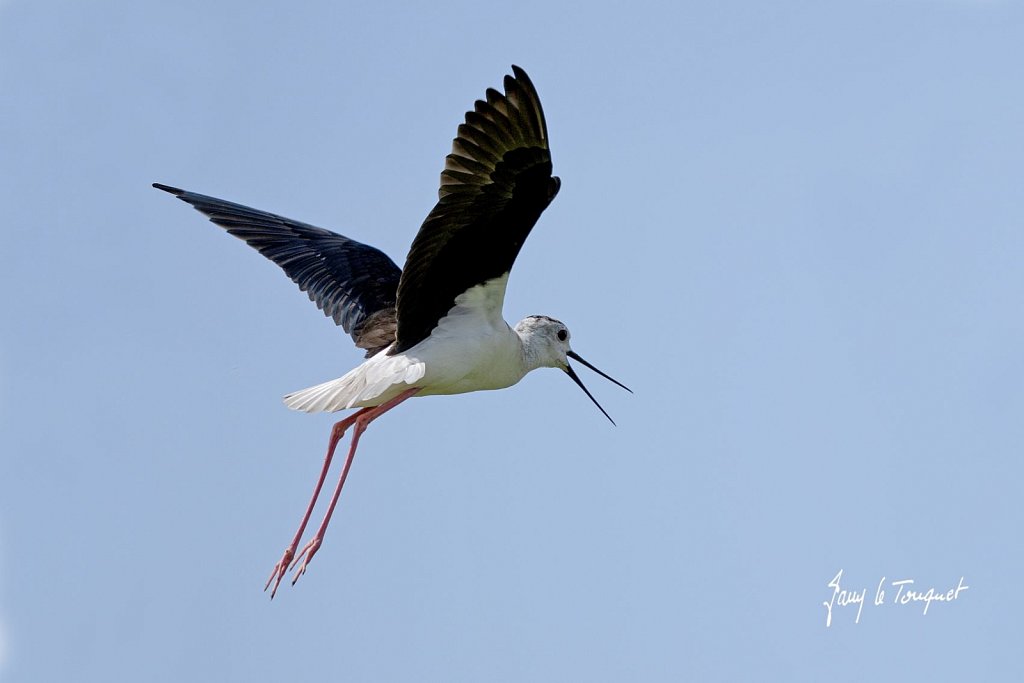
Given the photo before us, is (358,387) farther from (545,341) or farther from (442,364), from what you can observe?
(545,341)

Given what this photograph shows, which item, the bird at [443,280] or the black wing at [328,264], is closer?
the bird at [443,280]

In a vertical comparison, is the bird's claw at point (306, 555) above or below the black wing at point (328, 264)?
below

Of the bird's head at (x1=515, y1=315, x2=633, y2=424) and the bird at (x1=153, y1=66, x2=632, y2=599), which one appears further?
the bird's head at (x1=515, y1=315, x2=633, y2=424)

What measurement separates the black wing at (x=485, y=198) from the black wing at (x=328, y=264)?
1.26 meters

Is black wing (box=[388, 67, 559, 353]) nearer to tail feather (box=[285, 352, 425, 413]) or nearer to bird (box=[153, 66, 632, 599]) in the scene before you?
bird (box=[153, 66, 632, 599])

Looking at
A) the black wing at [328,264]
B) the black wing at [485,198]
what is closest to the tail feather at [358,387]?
the black wing at [485,198]

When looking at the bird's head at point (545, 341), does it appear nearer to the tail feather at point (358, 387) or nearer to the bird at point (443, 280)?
the bird at point (443, 280)

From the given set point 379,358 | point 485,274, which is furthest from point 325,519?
point 485,274

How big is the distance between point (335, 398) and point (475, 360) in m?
0.97

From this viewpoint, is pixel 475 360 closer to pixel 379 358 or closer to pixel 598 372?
pixel 379 358

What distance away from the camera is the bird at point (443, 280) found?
7.16 metres

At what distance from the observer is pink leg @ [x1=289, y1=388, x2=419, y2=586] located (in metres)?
8.27

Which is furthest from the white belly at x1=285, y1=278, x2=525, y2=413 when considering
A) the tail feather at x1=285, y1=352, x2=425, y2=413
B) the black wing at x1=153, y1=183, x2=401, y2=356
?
the black wing at x1=153, y1=183, x2=401, y2=356

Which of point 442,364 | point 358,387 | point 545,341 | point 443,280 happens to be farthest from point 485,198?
point 545,341
